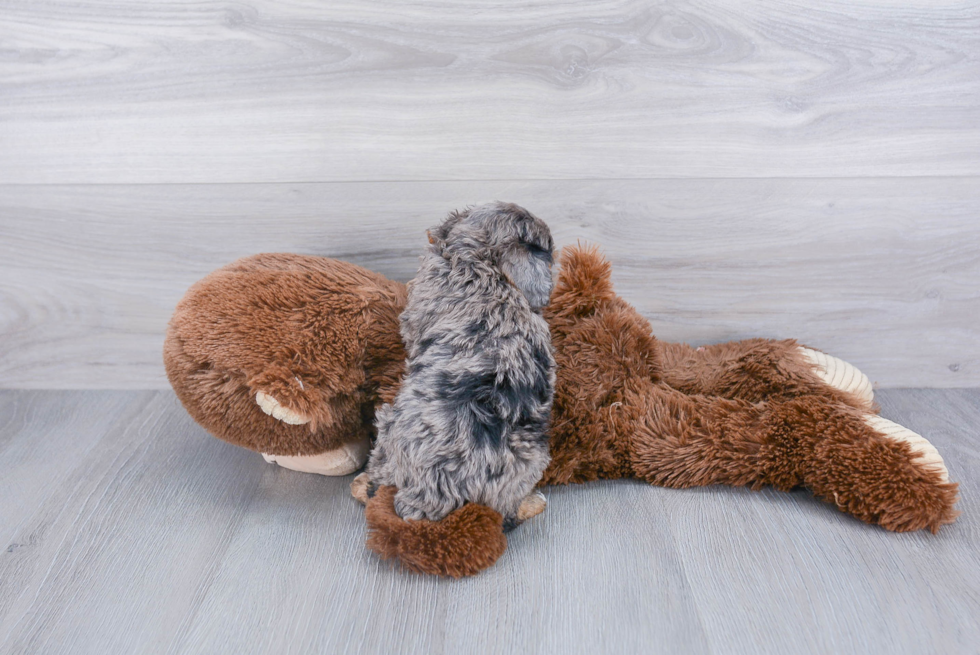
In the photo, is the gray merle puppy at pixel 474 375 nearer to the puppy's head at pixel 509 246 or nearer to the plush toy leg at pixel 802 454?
the puppy's head at pixel 509 246

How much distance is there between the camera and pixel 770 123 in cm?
101

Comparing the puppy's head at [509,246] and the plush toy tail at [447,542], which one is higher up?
the puppy's head at [509,246]

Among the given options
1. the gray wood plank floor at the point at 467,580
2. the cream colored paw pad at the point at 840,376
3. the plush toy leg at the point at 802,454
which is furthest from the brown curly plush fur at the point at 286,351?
the cream colored paw pad at the point at 840,376

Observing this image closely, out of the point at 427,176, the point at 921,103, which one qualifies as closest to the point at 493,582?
the point at 427,176

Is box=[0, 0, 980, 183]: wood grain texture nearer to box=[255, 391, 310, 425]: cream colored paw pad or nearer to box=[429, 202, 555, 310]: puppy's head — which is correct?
box=[429, 202, 555, 310]: puppy's head

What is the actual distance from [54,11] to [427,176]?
62cm

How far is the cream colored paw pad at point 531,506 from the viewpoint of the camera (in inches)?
33.4

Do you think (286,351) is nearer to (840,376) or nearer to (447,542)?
(447,542)

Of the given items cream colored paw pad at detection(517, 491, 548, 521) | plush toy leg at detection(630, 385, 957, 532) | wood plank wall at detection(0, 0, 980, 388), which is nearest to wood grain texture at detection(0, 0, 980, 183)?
wood plank wall at detection(0, 0, 980, 388)

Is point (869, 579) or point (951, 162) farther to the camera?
point (951, 162)

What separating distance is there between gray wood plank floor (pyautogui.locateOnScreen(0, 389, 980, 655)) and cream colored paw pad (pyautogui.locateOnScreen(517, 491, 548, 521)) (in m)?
0.02

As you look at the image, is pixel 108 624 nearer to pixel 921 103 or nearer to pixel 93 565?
pixel 93 565

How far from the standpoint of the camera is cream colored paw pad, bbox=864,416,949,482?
83cm

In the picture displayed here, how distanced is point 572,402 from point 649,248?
1.05 ft
